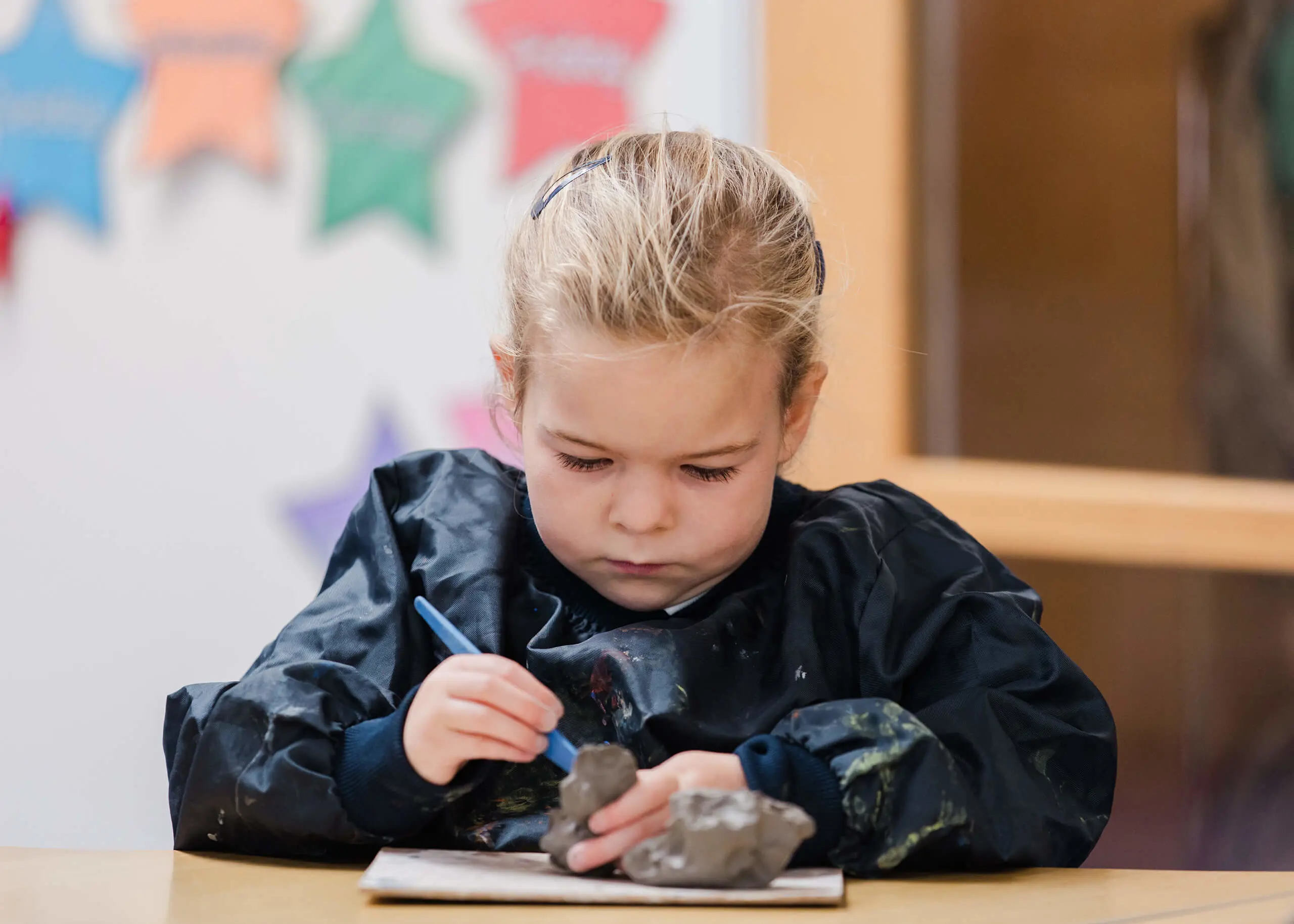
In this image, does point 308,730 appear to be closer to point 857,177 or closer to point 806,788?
point 806,788

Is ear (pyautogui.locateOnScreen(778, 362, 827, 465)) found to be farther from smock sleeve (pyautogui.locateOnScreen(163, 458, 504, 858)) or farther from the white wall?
the white wall

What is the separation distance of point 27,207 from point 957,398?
1.10 metres

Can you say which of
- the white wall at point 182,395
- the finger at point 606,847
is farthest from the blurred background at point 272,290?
the finger at point 606,847

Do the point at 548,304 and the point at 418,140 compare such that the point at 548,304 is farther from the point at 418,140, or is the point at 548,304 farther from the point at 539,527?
the point at 418,140

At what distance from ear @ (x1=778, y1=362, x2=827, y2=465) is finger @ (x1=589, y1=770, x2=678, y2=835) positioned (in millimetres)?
297

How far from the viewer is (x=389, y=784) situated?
0.74 meters

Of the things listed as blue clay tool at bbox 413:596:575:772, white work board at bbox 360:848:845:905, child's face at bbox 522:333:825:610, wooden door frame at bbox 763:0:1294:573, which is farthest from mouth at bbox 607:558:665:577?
wooden door frame at bbox 763:0:1294:573

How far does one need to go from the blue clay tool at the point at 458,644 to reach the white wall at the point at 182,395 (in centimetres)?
80

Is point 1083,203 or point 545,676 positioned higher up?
point 1083,203

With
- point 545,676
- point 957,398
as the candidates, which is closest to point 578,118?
point 957,398

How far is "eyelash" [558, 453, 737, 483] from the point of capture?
825 mm

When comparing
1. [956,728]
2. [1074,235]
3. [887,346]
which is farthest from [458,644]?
[1074,235]

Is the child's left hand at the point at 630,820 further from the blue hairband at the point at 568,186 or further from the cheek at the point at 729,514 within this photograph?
the blue hairband at the point at 568,186

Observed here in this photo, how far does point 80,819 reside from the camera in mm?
1553
